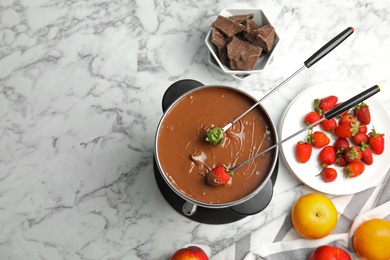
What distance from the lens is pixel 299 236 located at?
1591mm

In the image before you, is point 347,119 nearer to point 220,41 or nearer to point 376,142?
point 376,142

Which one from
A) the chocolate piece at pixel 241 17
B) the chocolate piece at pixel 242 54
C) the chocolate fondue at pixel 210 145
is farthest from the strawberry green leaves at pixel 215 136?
the chocolate piece at pixel 241 17

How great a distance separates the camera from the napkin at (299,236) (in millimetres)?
1577

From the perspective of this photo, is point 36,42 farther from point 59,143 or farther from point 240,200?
point 240,200

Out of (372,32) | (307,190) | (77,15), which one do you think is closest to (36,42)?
(77,15)

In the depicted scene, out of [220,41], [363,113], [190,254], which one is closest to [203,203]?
[190,254]

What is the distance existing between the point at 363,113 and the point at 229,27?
468 mm

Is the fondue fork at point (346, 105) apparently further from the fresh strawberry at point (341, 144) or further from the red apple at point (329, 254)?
the red apple at point (329, 254)

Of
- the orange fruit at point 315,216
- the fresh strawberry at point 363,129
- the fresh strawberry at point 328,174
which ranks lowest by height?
the orange fruit at point 315,216

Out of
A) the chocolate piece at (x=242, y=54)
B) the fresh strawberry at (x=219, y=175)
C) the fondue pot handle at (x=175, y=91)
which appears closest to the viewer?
the fresh strawberry at (x=219, y=175)

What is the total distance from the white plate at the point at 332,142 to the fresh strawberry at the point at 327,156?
2 cm

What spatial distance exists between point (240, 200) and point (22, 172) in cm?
69

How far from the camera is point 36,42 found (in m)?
1.63

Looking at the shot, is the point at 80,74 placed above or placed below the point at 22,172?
above
